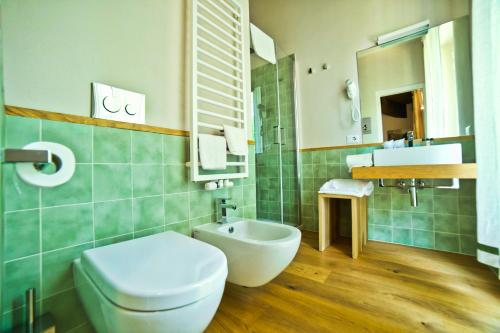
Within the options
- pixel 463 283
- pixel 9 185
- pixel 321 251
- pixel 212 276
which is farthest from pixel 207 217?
pixel 463 283

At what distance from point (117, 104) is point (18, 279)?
28.6 inches

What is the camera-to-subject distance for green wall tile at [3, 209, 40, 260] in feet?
2.25

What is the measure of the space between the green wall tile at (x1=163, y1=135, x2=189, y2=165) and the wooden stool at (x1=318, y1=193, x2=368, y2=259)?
1.17 meters

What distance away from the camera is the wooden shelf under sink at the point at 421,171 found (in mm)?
1269

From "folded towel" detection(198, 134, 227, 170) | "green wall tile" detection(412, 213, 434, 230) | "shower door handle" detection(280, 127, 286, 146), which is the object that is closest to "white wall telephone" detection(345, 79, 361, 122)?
"shower door handle" detection(280, 127, 286, 146)

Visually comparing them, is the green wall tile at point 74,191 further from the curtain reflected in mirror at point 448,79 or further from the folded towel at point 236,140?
the curtain reflected in mirror at point 448,79

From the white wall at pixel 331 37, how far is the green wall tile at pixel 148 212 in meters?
1.72

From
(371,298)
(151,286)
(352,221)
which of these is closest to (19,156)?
(151,286)

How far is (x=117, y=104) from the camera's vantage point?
956 mm

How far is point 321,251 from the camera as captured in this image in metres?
1.77

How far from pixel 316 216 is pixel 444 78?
1609 mm

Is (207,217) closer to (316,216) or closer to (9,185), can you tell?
(9,185)

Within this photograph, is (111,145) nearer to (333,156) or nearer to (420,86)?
(333,156)

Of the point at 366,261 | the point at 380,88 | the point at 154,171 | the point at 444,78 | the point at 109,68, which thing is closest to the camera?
the point at 109,68
